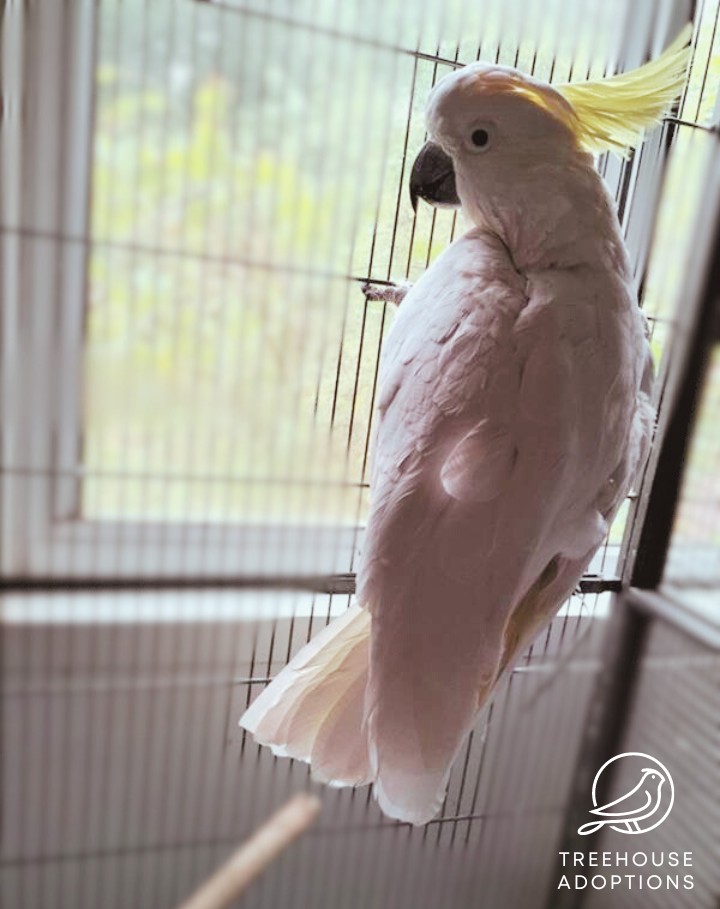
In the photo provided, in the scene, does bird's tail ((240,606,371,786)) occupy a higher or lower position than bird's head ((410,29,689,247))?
lower

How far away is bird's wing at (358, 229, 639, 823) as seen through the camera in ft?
1.94

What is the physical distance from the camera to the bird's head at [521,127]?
0.61 m

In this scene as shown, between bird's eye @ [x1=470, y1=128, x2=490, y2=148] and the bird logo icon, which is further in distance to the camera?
the bird logo icon

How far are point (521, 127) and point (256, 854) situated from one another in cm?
79

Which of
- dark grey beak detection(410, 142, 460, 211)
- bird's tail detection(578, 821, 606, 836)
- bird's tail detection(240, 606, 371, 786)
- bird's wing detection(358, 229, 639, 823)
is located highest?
dark grey beak detection(410, 142, 460, 211)

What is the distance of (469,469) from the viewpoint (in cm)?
59

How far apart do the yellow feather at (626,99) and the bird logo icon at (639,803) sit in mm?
856

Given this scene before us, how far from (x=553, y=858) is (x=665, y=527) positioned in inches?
20.8

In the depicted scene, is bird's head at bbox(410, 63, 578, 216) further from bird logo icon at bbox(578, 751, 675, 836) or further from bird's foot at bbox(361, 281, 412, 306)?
bird logo icon at bbox(578, 751, 675, 836)

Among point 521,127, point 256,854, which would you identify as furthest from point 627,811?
point 521,127

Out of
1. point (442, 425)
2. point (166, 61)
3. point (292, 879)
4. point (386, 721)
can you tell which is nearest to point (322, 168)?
point (166, 61)

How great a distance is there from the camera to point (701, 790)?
1.04 meters

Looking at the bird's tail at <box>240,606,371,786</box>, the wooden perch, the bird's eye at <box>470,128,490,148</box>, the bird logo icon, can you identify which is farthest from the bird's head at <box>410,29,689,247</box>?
the bird logo icon

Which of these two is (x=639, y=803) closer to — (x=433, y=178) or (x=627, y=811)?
(x=627, y=811)
